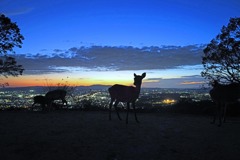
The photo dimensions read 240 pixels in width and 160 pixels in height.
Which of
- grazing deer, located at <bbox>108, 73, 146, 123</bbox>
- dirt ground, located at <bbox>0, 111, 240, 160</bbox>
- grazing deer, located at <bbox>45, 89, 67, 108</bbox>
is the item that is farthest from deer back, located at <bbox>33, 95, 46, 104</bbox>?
dirt ground, located at <bbox>0, 111, 240, 160</bbox>

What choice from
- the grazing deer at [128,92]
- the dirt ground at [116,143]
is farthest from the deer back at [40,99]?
the dirt ground at [116,143]

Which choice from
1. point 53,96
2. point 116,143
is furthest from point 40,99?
point 116,143

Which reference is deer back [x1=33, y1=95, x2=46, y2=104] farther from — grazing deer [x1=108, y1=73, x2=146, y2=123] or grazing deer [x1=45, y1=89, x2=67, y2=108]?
grazing deer [x1=108, y1=73, x2=146, y2=123]

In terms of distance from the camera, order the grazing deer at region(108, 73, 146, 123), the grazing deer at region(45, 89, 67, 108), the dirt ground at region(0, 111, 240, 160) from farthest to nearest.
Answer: the grazing deer at region(45, 89, 67, 108) → the grazing deer at region(108, 73, 146, 123) → the dirt ground at region(0, 111, 240, 160)

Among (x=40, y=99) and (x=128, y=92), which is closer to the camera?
(x=128, y=92)

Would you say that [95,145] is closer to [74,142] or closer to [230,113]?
[74,142]

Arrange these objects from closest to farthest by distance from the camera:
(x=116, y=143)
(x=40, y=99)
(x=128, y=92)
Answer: (x=116, y=143) < (x=128, y=92) < (x=40, y=99)

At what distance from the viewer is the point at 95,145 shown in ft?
22.7

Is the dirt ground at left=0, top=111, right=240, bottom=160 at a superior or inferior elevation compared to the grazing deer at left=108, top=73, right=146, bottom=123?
inferior

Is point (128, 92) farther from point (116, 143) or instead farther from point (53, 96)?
point (53, 96)

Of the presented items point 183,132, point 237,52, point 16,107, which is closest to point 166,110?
point 237,52

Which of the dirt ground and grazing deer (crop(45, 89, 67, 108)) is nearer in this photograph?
the dirt ground

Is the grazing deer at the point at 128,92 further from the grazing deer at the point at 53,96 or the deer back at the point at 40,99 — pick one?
the deer back at the point at 40,99

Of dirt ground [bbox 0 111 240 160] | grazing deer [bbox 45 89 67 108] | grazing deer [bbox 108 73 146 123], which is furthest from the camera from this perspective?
grazing deer [bbox 45 89 67 108]
